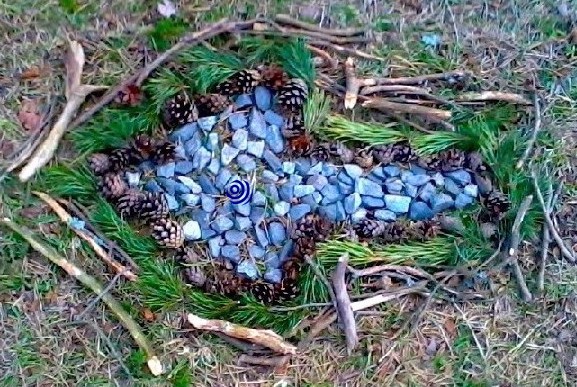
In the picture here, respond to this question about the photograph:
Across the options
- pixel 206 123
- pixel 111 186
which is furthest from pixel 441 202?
pixel 111 186

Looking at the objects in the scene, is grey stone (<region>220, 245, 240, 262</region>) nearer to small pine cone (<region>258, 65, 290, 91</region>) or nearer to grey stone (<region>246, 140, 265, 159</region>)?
grey stone (<region>246, 140, 265, 159</region>)

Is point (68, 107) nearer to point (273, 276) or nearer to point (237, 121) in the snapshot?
point (237, 121)

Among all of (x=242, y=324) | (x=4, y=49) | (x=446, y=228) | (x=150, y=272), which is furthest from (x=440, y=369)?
(x=4, y=49)

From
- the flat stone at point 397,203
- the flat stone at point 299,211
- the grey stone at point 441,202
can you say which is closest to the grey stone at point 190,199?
the flat stone at point 299,211

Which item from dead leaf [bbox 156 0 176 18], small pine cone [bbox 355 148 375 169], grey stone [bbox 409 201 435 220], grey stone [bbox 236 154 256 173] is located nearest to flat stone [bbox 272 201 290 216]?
grey stone [bbox 236 154 256 173]

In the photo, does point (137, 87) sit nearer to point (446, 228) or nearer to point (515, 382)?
point (446, 228)
